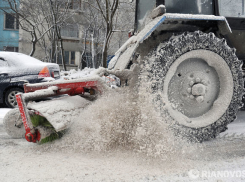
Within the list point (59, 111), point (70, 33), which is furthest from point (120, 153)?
A: point (70, 33)

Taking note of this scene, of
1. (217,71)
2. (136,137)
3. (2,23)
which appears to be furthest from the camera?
(2,23)

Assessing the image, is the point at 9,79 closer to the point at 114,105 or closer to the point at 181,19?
the point at 114,105

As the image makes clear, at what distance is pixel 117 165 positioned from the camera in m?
1.71

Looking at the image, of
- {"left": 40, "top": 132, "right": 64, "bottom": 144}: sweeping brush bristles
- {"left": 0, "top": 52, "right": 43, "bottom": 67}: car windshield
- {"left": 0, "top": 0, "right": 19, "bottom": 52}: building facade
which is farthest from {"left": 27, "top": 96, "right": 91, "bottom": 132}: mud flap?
{"left": 0, "top": 0, "right": 19, "bottom": 52}: building facade

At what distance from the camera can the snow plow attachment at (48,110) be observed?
1.94 m

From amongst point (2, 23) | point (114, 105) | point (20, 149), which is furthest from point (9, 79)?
point (2, 23)

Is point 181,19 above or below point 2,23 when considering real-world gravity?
below

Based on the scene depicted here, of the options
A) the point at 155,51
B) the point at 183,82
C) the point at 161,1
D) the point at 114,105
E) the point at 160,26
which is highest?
the point at 161,1

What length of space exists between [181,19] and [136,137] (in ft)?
4.29

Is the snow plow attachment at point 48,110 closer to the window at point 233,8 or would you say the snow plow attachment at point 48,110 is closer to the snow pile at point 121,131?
the snow pile at point 121,131

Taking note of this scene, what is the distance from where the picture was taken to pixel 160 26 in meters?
2.13

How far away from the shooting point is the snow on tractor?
1987 millimetres

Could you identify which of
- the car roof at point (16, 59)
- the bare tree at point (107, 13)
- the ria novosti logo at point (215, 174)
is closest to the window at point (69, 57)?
the bare tree at point (107, 13)

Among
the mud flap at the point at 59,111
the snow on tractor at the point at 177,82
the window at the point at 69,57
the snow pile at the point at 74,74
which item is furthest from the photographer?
the window at the point at 69,57
